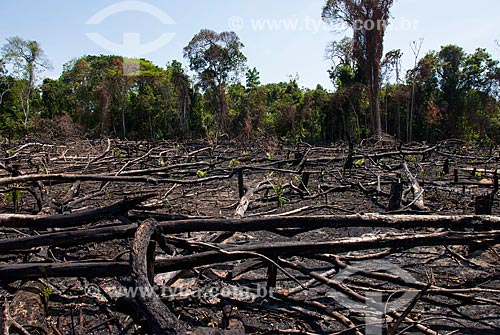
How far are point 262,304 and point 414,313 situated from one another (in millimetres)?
910

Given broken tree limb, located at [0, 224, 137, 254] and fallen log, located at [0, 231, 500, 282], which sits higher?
broken tree limb, located at [0, 224, 137, 254]

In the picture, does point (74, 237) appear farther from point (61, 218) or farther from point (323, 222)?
point (323, 222)

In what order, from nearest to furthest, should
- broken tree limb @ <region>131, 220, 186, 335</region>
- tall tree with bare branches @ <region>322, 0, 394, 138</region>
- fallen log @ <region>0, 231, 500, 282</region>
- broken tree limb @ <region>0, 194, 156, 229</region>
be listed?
1. broken tree limb @ <region>131, 220, 186, 335</region>
2. fallen log @ <region>0, 231, 500, 282</region>
3. broken tree limb @ <region>0, 194, 156, 229</region>
4. tall tree with bare branches @ <region>322, 0, 394, 138</region>

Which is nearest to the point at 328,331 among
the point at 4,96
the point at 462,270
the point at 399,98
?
the point at 462,270

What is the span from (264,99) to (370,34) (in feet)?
36.0

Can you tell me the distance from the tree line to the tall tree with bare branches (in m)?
0.06

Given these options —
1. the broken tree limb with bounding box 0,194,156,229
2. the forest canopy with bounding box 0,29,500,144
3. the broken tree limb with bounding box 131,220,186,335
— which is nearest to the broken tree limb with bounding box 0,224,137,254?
the broken tree limb with bounding box 0,194,156,229

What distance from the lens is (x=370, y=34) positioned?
22.2m

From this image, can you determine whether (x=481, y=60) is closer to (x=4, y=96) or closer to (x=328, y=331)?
(x=328, y=331)

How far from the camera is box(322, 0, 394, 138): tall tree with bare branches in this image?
2202 centimetres

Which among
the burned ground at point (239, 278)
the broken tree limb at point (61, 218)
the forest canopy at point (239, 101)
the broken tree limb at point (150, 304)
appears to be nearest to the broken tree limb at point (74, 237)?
the burned ground at point (239, 278)

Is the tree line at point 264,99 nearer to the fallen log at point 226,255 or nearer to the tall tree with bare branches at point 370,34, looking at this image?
the tall tree with bare branches at point 370,34

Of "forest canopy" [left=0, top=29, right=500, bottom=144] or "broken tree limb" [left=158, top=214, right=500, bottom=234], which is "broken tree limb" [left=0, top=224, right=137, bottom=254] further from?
"forest canopy" [left=0, top=29, right=500, bottom=144]

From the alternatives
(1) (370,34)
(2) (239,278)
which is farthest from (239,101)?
(2) (239,278)
